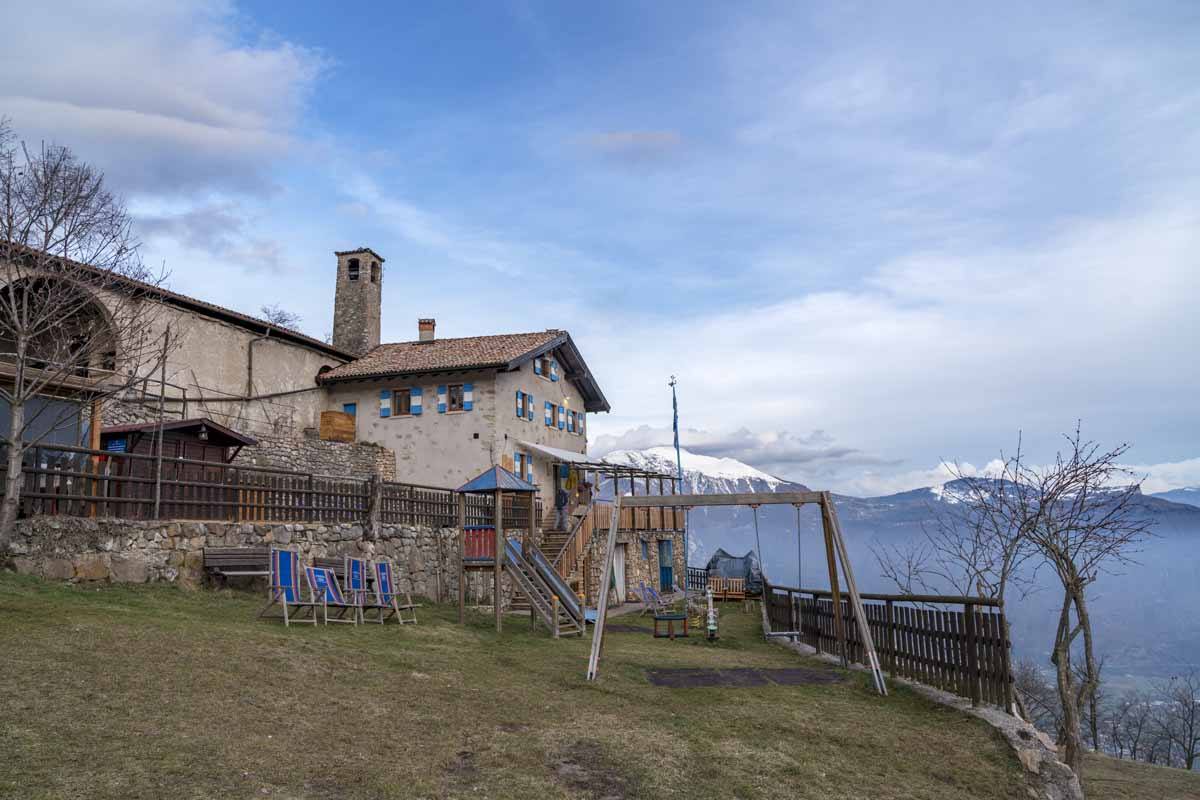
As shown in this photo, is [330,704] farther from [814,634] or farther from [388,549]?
[388,549]

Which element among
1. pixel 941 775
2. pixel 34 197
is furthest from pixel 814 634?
pixel 34 197

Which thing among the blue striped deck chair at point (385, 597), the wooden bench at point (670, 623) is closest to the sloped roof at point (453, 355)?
the wooden bench at point (670, 623)

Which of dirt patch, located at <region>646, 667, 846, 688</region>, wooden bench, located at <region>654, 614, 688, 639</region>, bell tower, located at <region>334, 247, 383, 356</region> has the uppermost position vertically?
bell tower, located at <region>334, 247, 383, 356</region>

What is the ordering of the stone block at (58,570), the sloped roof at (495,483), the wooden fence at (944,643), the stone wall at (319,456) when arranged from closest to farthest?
the wooden fence at (944,643)
the stone block at (58,570)
the sloped roof at (495,483)
the stone wall at (319,456)

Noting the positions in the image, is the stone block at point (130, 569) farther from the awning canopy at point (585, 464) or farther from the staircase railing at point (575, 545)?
the awning canopy at point (585, 464)

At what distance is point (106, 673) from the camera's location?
690cm

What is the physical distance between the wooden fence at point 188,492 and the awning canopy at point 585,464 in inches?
387

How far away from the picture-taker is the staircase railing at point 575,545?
22.6 m

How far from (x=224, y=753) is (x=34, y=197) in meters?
10.2

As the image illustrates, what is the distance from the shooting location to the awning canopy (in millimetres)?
28719

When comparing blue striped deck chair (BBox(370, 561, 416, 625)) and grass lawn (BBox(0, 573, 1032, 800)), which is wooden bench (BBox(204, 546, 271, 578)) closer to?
blue striped deck chair (BBox(370, 561, 416, 625))

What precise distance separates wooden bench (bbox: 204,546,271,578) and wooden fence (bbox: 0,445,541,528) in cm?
75

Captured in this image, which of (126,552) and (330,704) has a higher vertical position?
(126,552)

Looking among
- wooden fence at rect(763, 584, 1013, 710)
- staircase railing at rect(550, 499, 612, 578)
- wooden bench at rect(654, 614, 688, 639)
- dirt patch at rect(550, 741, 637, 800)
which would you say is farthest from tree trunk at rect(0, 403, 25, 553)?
staircase railing at rect(550, 499, 612, 578)
